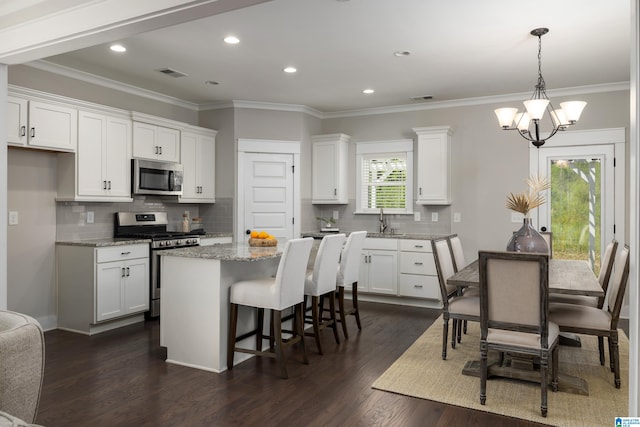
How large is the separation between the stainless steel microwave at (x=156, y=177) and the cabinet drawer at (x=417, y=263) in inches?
116

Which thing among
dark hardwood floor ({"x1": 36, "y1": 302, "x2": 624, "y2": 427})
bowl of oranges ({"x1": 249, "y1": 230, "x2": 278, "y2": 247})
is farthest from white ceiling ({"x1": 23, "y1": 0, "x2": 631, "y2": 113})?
dark hardwood floor ({"x1": 36, "y1": 302, "x2": 624, "y2": 427})

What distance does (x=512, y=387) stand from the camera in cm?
320

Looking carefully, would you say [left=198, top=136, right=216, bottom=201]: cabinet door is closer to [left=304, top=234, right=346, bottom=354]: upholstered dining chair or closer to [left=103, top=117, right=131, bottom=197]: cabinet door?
[left=103, top=117, right=131, bottom=197]: cabinet door

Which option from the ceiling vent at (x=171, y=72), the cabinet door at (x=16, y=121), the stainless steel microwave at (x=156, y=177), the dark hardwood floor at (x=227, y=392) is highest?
the ceiling vent at (x=171, y=72)

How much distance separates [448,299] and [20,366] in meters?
3.17

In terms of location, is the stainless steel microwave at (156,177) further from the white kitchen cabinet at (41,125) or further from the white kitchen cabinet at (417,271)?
the white kitchen cabinet at (417,271)

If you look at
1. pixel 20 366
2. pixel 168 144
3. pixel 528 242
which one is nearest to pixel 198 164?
pixel 168 144

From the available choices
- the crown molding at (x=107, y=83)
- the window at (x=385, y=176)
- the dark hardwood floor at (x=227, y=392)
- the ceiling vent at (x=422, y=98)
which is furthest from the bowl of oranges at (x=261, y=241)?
the ceiling vent at (x=422, y=98)

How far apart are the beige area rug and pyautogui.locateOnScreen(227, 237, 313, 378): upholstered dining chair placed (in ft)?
2.54

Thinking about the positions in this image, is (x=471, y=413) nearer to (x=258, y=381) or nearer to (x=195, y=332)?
(x=258, y=381)

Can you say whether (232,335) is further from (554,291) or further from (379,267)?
(379,267)

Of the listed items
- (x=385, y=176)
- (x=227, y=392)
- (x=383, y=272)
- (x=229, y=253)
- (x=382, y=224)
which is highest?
(x=385, y=176)

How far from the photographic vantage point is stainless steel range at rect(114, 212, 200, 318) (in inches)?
198

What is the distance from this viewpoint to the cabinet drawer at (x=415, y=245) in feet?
19.0
